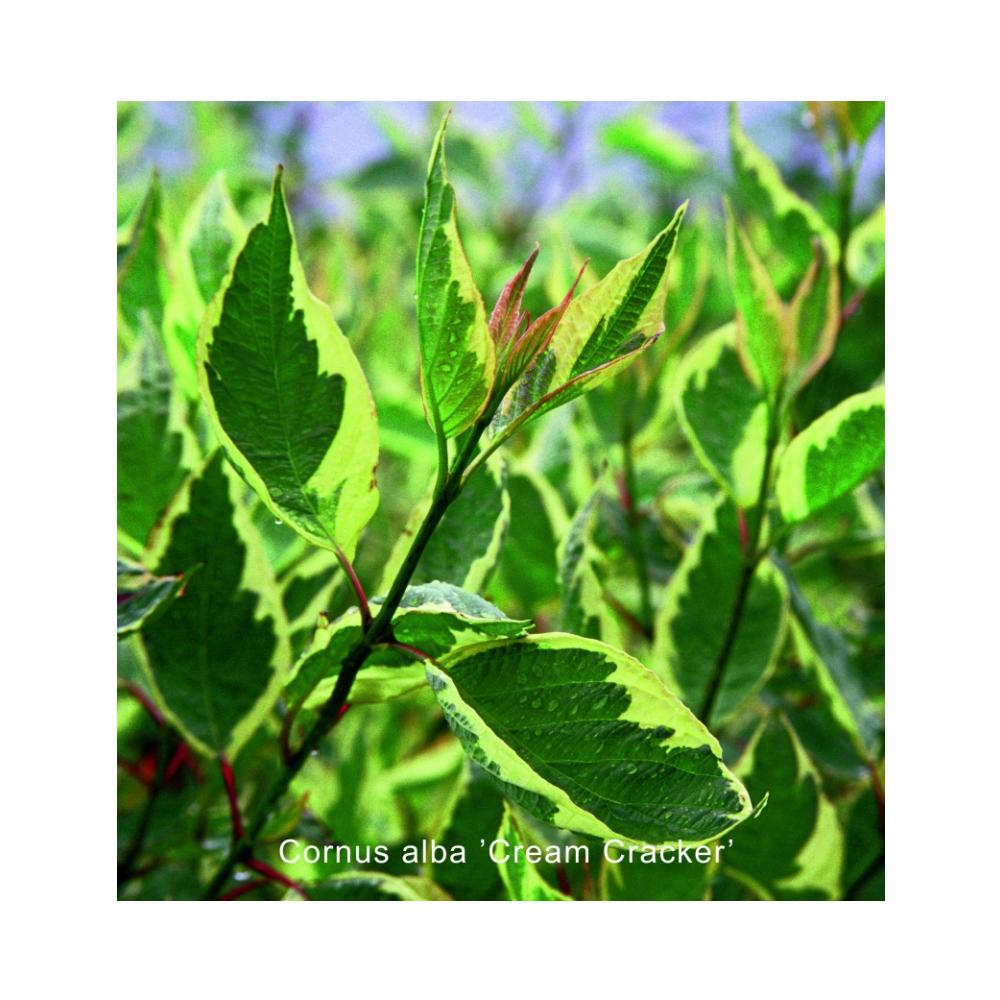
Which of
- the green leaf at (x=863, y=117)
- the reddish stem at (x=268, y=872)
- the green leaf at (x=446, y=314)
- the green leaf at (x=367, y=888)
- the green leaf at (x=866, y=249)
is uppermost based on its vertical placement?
the green leaf at (x=863, y=117)

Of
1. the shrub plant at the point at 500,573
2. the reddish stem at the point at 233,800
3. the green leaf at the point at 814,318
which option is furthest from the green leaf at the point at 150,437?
the green leaf at the point at 814,318

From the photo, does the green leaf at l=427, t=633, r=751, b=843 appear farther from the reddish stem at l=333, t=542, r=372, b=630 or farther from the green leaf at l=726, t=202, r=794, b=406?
the green leaf at l=726, t=202, r=794, b=406

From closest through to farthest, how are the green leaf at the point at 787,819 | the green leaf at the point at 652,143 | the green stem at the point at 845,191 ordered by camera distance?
the green leaf at the point at 787,819
the green stem at the point at 845,191
the green leaf at the point at 652,143

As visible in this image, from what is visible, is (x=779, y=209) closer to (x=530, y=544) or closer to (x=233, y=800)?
(x=530, y=544)

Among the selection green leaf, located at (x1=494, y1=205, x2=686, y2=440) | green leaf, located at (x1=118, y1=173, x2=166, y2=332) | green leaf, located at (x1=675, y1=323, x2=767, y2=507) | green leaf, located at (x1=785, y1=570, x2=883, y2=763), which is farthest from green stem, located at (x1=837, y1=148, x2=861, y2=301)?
green leaf, located at (x1=118, y1=173, x2=166, y2=332)

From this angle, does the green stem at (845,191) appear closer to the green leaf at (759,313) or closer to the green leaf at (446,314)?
the green leaf at (759,313)

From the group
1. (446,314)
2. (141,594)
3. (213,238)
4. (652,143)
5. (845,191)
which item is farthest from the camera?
(652,143)

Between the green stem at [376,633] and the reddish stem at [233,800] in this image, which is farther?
the reddish stem at [233,800]

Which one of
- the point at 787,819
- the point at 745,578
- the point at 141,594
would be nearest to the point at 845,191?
the point at 745,578
